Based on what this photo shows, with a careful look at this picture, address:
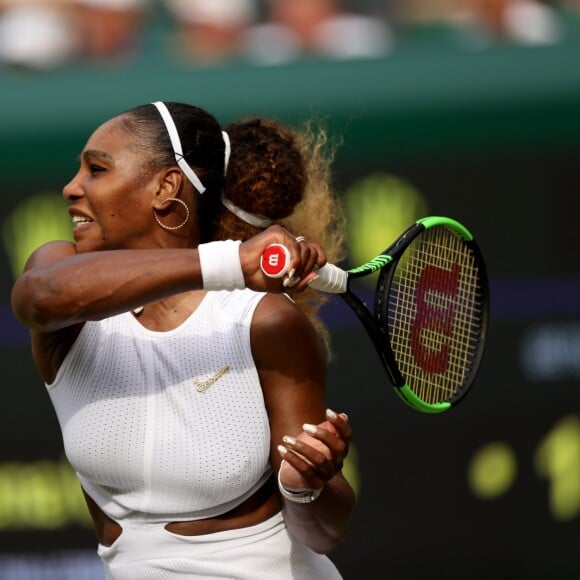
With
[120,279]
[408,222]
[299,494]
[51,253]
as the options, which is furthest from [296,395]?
[408,222]

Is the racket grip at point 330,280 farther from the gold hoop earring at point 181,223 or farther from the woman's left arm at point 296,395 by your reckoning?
the gold hoop earring at point 181,223

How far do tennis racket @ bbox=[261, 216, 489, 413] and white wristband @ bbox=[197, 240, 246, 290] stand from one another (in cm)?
33

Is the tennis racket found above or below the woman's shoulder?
below

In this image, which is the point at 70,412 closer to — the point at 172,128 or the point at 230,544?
the point at 230,544

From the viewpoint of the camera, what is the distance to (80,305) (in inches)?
86.1

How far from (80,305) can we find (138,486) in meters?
0.34

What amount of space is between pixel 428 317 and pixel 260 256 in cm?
73

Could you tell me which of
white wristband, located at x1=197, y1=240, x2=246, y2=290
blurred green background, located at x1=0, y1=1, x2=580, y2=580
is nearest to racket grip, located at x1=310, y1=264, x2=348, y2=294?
white wristband, located at x1=197, y1=240, x2=246, y2=290

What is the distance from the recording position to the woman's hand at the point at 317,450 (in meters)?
2.18

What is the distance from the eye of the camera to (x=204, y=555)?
7.64 ft

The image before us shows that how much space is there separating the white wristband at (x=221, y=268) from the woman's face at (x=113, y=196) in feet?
0.88

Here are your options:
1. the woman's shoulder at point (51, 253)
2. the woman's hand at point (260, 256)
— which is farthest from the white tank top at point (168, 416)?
the woman's hand at point (260, 256)

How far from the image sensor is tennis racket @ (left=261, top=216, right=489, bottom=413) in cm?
252

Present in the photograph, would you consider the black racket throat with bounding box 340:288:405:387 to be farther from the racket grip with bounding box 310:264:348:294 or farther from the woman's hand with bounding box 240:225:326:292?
the woman's hand with bounding box 240:225:326:292
